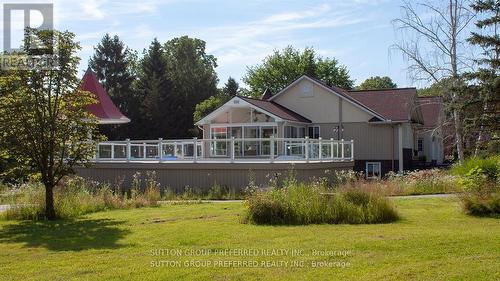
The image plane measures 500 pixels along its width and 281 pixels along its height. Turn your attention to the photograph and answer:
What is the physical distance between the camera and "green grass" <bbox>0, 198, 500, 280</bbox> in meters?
7.28

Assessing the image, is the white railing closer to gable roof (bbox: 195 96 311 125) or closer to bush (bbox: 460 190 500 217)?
gable roof (bbox: 195 96 311 125)

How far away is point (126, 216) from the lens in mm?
14055

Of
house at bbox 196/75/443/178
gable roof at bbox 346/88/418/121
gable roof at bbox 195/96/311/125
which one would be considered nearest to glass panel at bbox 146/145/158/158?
house at bbox 196/75/443/178

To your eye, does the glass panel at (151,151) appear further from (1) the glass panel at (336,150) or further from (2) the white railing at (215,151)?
(1) the glass panel at (336,150)

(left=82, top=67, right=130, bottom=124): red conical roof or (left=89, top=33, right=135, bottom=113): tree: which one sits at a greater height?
(left=89, top=33, right=135, bottom=113): tree

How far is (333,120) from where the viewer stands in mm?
35500

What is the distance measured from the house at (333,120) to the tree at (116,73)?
29.7m

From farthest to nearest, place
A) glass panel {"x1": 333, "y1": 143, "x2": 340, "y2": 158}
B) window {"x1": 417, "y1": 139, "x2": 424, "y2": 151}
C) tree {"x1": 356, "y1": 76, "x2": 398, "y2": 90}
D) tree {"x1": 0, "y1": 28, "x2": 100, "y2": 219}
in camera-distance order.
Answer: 1. tree {"x1": 356, "y1": 76, "x2": 398, "y2": 90}
2. window {"x1": 417, "y1": 139, "x2": 424, "y2": 151}
3. glass panel {"x1": 333, "y1": 143, "x2": 340, "y2": 158}
4. tree {"x1": 0, "y1": 28, "x2": 100, "y2": 219}

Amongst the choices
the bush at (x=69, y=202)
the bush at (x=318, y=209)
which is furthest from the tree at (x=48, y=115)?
the bush at (x=318, y=209)

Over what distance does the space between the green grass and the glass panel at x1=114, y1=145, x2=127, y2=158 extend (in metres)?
11.2

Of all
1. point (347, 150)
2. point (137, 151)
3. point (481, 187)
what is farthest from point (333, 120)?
point (481, 187)

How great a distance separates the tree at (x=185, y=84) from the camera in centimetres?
6200

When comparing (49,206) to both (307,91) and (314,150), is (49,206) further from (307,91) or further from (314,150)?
(307,91)

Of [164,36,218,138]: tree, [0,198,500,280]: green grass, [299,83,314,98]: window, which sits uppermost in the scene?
[164,36,218,138]: tree
